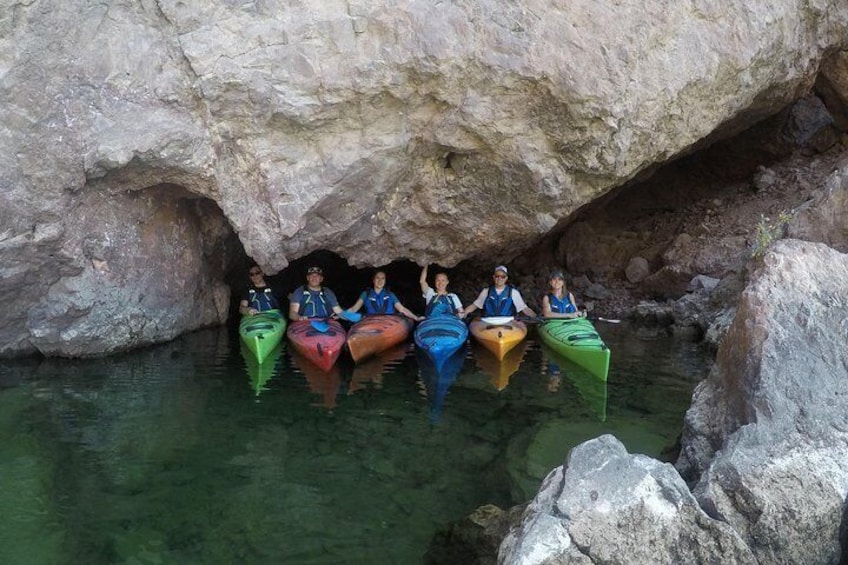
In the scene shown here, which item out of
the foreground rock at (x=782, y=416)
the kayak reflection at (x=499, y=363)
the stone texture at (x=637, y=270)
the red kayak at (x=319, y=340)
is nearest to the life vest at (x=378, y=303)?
the red kayak at (x=319, y=340)

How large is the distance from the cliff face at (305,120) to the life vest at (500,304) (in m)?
1.52

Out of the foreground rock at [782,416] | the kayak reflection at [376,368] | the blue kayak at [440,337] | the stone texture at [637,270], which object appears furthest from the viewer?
the stone texture at [637,270]

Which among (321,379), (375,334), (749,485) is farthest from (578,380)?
(749,485)

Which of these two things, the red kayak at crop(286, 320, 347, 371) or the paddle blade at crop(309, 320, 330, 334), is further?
the paddle blade at crop(309, 320, 330, 334)

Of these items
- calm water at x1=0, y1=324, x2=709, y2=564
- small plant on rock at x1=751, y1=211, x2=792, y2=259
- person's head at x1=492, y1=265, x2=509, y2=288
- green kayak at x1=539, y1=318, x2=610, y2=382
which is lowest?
calm water at x1=0, y1=324, x2=709, y2=564

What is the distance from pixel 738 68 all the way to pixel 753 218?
11.4ft

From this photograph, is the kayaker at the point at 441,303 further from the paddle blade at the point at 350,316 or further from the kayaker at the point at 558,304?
the kayaker at the point at 558,304

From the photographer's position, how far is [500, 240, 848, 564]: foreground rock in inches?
140

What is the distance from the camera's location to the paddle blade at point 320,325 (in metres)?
9.64

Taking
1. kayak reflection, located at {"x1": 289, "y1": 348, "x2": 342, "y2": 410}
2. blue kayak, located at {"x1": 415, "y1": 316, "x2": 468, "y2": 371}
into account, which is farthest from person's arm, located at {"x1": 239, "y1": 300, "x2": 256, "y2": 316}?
blue kayak, located at {"x1": 415, "y1": 316, "x2": 468, "y2": 371}

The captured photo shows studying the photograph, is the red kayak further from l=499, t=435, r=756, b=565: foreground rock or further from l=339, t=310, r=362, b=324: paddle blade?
l=499, t=435, r=756, b=565: foreground rock

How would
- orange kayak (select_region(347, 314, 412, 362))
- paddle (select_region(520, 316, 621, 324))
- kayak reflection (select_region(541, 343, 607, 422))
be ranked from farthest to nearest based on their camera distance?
paddle (select_region(520, 316, 621, 324)) < orange kayak (select_region(347, 314, 412, 362)) < kayak reflection (select_region(541, 343, 607, 422))

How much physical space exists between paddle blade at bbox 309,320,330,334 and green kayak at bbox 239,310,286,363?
52cm

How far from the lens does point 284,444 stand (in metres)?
6.45
